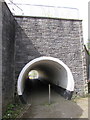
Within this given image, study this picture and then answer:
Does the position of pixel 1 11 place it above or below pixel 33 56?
above

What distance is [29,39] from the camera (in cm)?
768

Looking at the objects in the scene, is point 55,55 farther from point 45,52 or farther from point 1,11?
point 1,11

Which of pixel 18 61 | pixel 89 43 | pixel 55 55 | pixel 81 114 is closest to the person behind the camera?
pixel 81 114

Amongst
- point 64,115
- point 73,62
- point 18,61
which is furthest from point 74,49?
point 64,115

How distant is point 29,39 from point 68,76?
3681 mm

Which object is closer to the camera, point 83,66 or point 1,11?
point 1,11

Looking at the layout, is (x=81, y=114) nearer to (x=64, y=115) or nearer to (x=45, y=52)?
(x=64, y=115)

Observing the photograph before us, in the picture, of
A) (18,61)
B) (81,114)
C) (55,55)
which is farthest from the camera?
(55,55)

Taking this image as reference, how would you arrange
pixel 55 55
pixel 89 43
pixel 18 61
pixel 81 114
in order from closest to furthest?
pixel 81 114 < pixel 18 61 < pixel 55 55 < pixel 89 43

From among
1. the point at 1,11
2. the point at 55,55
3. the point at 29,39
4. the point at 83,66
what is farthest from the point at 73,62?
the point at 1,11

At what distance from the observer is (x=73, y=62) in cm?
795

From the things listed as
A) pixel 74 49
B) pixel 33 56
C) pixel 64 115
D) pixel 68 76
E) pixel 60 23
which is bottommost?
pixel 64 115

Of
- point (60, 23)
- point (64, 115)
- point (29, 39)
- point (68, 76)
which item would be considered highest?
point (60, 23)

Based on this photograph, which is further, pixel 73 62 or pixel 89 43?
pixel 89 43
